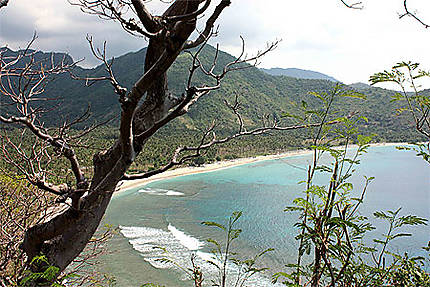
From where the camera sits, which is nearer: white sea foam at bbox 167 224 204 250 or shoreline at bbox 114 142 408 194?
white sea foam at bbox 167 224 204 250

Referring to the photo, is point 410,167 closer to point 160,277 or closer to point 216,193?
point 216,193

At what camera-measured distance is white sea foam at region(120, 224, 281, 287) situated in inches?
446

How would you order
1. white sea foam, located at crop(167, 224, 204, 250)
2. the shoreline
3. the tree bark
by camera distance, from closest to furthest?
the tree bark < white sea foam, located at crop(167, 224, 204, 250) < the shoreline

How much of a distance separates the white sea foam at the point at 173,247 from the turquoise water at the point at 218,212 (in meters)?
0.03

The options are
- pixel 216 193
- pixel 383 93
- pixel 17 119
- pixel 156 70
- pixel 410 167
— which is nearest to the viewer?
pixel 156 70

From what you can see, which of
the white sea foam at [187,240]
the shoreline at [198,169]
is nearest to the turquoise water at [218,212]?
the white sea foam at [187,240]

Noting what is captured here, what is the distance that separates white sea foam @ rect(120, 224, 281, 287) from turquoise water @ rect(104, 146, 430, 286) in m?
0.03

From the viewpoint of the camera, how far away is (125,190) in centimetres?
2572

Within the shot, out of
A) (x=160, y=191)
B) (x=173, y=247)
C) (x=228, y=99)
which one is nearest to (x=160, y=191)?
(x=160, y=191)

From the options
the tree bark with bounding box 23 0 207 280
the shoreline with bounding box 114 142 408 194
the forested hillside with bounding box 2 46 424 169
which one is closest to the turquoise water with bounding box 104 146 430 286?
the shoreline with bounding box 114 142 408 194

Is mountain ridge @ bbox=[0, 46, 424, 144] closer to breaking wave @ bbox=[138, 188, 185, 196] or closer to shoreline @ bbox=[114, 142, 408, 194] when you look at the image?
shoreline @ bbox=[114, 142, 408, 194]

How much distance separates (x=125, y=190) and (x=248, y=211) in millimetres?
10174

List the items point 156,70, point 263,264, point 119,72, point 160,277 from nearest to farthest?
point 156,70
point 160,277
point 263,264
point 119,72

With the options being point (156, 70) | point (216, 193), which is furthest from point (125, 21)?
point (216, 193)
